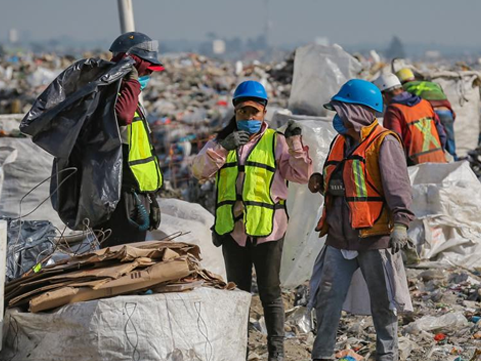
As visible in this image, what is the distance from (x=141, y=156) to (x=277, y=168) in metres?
0.73

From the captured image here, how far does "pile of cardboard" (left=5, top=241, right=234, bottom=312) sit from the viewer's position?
3988mm

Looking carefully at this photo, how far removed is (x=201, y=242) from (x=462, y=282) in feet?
6.52

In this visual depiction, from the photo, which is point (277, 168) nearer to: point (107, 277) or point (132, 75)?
point (132, 75)

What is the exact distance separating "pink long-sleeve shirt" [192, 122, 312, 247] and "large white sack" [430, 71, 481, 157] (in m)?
6.27

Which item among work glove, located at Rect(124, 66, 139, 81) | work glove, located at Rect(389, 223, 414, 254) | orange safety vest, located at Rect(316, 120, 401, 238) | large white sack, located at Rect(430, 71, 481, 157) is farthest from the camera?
large white sack, located at Rect(430, 71, 481, 157)

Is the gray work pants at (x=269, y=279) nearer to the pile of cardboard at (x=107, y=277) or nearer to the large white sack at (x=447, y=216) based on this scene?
the pile of cardboard at (x=107, y=277)

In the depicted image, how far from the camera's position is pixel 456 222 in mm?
7902

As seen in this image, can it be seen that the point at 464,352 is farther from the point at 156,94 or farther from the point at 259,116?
the point at 156,94

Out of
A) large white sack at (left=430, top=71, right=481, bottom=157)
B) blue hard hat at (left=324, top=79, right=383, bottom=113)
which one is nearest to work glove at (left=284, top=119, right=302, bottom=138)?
blue hard hat at (left=324, top=79, right=383, bottom=113)

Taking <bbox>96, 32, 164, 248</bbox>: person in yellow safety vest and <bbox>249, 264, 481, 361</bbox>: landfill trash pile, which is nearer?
<bbox>96, 32, 164, 248</bbox>: person in yellow safety vest

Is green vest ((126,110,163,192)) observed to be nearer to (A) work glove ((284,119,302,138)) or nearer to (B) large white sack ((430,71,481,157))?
(A) work glove ((284,119,302,138))

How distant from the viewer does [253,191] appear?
5.22m

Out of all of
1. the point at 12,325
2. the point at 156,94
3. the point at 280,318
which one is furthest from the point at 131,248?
the point at 156,94

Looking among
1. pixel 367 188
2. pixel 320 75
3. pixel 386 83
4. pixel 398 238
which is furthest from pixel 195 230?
pixel 320 75
